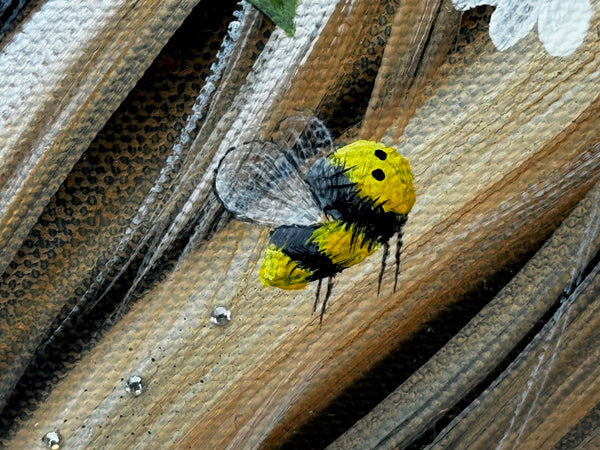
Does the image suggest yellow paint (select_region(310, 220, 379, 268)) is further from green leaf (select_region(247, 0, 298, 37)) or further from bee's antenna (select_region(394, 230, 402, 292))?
green leaf (select_region(247, 0, 298, 37))

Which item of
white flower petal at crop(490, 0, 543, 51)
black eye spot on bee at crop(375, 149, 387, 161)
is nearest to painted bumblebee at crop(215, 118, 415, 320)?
black eye spot on bee at crop(375, 149, 387, 161)

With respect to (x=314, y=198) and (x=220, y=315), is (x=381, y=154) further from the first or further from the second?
(x=220, y=315)

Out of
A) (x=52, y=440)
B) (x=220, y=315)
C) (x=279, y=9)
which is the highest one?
(x=279, y=9)

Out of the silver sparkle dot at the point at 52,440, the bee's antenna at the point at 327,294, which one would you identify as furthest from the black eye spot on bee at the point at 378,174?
the silver sparkle dot at the point at 52,440

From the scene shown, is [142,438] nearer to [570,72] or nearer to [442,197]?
[442,197]

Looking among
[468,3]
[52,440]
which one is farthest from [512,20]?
[52,440]

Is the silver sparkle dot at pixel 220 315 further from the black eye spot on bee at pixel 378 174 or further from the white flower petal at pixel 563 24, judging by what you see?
the white flower petal at pixel 563 24
